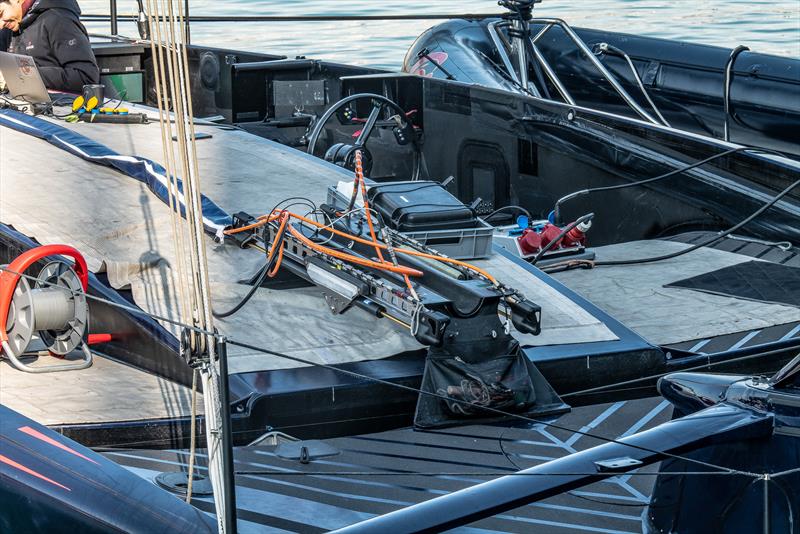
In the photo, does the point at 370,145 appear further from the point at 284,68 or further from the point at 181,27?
the point at 181,27

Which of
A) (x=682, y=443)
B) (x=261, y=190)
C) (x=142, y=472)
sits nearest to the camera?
(x=682, y=443)

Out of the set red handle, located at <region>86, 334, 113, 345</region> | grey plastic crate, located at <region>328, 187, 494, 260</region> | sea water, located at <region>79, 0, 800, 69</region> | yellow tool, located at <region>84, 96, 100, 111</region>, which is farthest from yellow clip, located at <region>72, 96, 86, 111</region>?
sea water, located at <region>79, 0, 800, 69</region>

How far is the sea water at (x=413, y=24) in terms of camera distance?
15.0 metres

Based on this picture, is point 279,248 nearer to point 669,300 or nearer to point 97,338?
point 97,338

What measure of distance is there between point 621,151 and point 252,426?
2.73 m

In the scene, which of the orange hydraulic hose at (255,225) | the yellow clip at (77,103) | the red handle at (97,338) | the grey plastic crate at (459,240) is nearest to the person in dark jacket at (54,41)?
the yellow clip at (77,103)

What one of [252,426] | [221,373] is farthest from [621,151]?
[221,373]

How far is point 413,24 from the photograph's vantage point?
17.6 m

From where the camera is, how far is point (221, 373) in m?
2.00

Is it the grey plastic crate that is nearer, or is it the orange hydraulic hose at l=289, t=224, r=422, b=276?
the orange hydraulic hose at l=289, t=224, r=422, b=276

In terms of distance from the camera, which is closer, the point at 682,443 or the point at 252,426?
the point at 682,443

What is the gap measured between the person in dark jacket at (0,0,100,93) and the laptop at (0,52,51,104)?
623 mm

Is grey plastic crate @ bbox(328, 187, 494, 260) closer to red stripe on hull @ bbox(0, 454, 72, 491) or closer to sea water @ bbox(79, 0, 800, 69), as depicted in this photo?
red stripe on hull @ bbox(0, 454, 72, 491)

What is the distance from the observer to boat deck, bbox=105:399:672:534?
7.91ft
